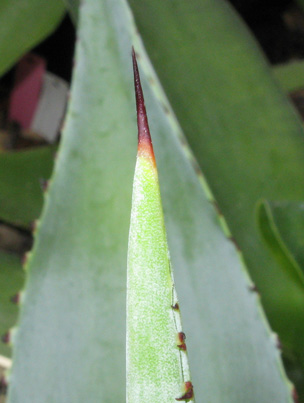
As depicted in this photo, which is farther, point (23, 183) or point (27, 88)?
point (27, 88)

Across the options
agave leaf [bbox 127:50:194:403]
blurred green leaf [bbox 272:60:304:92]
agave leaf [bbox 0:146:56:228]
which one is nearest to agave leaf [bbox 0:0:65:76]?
agave leaf [bbox 0:146:56:228]

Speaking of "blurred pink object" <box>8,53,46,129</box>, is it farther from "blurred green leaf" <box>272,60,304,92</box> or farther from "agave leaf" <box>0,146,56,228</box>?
"blurred green leaf" <box>272,60,304,92</box>

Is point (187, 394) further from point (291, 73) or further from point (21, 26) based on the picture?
point (291, 73)

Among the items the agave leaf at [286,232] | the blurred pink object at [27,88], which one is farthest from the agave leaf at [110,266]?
the blurred pink object at [27,88]

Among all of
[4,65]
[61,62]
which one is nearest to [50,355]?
[4,65]

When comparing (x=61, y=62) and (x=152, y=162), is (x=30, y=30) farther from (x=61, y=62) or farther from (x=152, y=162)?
(x=152, y=162)

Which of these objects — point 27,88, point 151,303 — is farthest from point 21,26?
point 151,303

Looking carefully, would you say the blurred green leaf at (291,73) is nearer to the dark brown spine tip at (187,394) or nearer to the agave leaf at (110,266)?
the agave leaf at (110,266)
